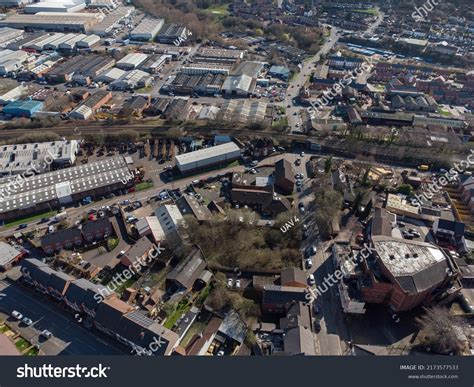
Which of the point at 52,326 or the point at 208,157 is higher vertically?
the point at 208,157

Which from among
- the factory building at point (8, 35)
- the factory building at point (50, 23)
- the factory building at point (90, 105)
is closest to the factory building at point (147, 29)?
the factory building at point (50, 23)

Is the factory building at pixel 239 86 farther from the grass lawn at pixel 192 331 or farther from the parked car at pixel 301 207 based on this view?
the grass lawn at pixel 192 331

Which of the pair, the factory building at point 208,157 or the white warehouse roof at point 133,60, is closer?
the factory building at point 208,157

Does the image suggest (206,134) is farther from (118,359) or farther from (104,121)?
(118,359)

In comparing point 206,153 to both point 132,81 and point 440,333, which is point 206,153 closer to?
point 132,81
